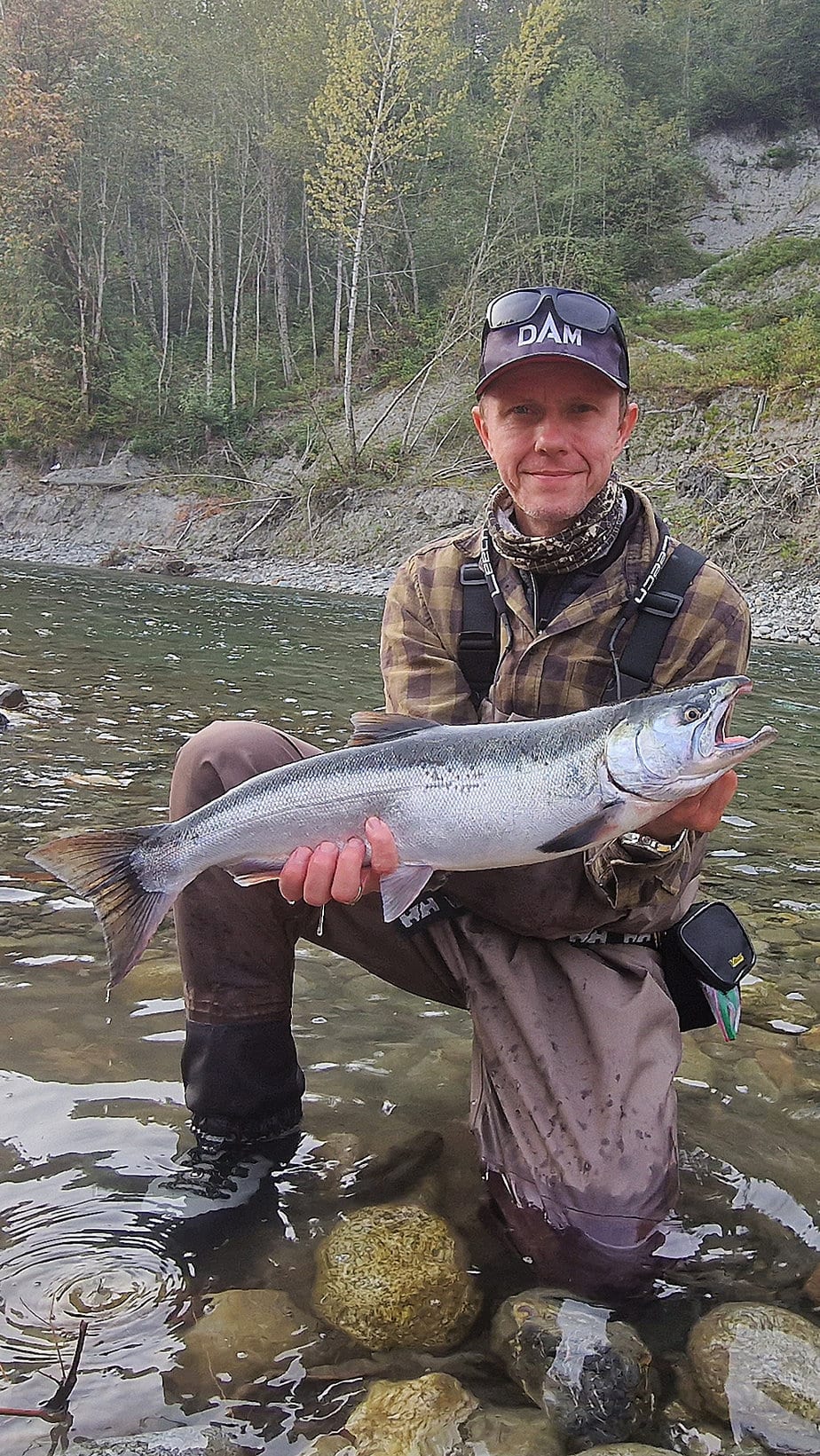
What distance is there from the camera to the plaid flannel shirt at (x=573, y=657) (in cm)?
310

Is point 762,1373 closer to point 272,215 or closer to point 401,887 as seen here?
point 401,887

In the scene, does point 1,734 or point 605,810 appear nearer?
point 605,810

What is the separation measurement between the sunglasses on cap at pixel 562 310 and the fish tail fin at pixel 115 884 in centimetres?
203

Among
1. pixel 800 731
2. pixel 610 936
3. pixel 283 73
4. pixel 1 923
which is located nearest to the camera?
pixel 610 936

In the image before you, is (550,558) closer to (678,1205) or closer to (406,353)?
(678,1205)

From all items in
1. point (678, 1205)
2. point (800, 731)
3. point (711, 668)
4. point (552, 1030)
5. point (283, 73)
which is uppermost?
point (283, 73)

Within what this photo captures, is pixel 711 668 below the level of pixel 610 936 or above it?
above

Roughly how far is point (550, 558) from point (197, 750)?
1300 mm

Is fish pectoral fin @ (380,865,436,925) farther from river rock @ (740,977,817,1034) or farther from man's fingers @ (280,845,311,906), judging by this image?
river rock @ (740,977,817,1034)

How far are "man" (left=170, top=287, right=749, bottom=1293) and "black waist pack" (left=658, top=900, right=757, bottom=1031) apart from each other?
69 mm

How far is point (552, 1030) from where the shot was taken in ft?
10.2

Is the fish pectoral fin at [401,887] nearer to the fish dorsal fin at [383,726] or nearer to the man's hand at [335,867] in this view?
the man's hand at [335,867]

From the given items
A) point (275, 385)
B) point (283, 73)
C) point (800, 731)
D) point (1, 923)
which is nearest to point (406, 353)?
point (275, 385)

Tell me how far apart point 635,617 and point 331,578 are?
2638 centimetres
